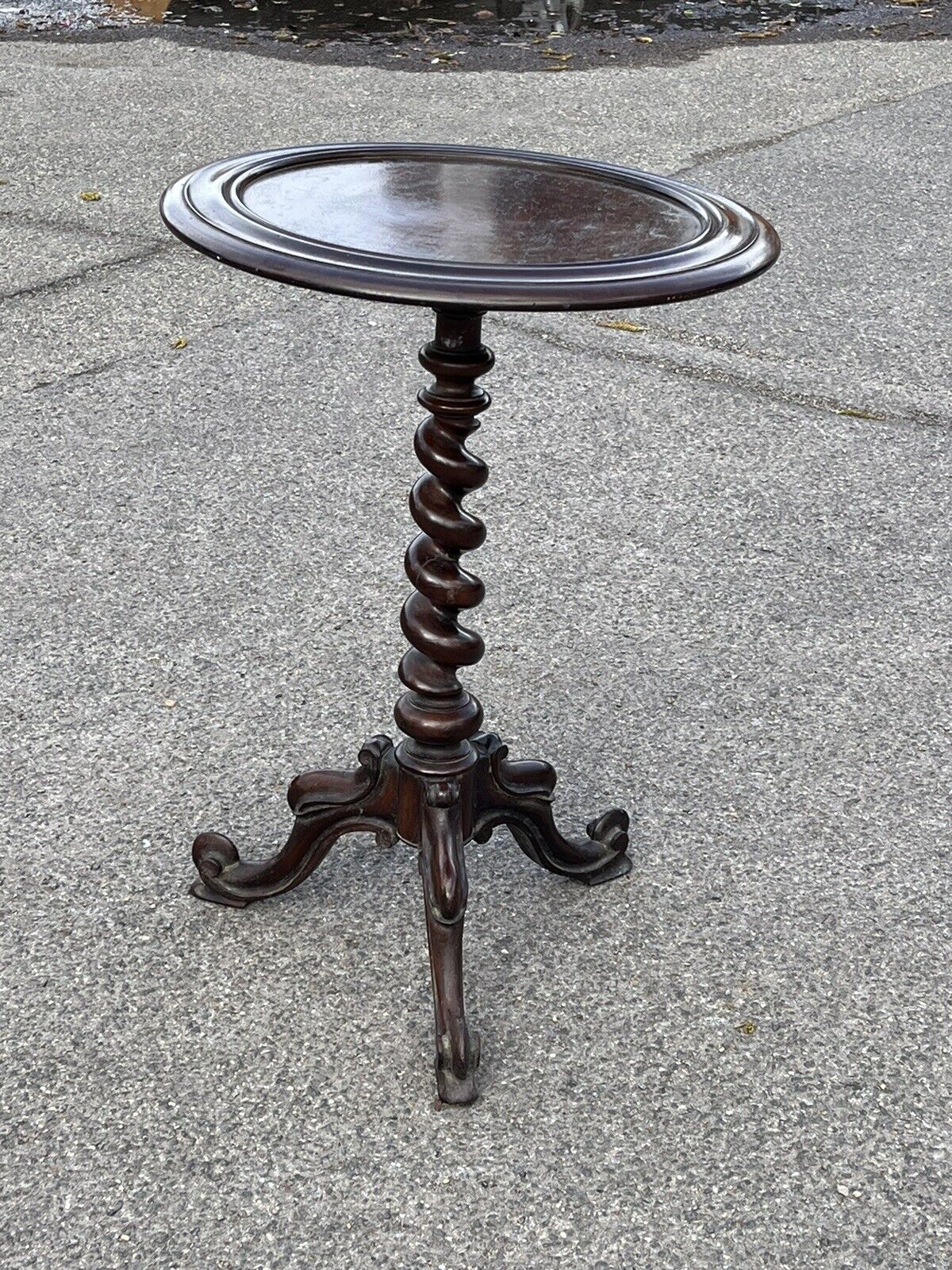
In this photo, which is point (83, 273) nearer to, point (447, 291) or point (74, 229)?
point (74, 229)

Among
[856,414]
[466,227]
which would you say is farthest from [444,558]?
[856,414]

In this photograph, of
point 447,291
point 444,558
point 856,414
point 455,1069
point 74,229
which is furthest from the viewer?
point 74,229

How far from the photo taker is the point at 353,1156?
6.82 ft

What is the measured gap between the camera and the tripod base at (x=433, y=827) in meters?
2.26

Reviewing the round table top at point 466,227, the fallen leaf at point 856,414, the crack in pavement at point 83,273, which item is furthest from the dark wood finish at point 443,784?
the crack in pavement at point 83,273

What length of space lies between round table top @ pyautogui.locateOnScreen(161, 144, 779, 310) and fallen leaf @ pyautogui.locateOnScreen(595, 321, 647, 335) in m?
2.63

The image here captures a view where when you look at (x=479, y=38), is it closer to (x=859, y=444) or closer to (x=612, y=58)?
(x=612, y=58)

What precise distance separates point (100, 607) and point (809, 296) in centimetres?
306

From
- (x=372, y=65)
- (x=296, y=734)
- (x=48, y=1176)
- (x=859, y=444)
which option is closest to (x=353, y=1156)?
(x=48, y=1176)

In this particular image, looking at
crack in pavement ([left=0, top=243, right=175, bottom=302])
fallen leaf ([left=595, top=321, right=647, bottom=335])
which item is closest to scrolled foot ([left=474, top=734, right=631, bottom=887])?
fallen leaf ([left=595, top=321, right=647, bottom=335])

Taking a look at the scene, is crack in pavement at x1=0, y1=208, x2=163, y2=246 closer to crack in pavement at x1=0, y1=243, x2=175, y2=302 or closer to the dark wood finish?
crack in pavement at x1=0, y1=243, x2=175, y2=302

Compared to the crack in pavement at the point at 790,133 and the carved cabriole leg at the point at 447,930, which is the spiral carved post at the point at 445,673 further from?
A: the crack in pavement at the point at 790,133

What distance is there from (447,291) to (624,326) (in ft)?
11.3

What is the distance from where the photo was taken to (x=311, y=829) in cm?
246
